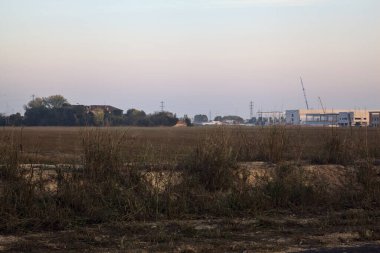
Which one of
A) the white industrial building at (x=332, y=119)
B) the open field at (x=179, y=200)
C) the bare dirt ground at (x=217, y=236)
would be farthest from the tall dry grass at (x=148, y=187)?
the white industrial building at (x=332, y=119)

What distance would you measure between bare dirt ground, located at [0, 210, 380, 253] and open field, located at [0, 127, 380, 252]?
0.06ft

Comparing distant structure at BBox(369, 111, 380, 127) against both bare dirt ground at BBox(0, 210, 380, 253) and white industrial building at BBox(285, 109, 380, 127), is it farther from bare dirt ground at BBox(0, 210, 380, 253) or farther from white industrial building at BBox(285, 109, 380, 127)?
bare dirt ground at BBox(0, 210, 380, 253)

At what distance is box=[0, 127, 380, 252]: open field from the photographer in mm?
8836

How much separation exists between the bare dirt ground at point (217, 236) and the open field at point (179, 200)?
2cm

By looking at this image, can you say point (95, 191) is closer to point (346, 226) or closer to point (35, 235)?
point (35, 235)

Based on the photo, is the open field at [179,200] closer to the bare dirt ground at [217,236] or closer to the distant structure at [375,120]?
the bare dirt ground at [217,236]

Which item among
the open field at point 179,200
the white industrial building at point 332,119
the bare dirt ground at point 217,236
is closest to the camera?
the bare dirt ground at point 217,236

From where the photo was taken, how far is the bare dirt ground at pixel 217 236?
8.24 metres

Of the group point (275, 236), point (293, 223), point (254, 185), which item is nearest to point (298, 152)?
point (254, 185)

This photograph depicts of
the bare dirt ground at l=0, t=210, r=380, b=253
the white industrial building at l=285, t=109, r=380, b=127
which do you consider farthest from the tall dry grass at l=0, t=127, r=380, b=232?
the white industrial building at l=285, t=109, r=380, b=127

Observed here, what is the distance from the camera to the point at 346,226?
33.3 ft

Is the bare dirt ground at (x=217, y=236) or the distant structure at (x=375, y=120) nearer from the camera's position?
the bare dirt ground at (x=217, y=236)

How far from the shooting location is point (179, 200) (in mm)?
11242

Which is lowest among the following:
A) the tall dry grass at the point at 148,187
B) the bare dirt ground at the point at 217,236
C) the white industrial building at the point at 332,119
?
the bare dirt ground at the point at 217,236
